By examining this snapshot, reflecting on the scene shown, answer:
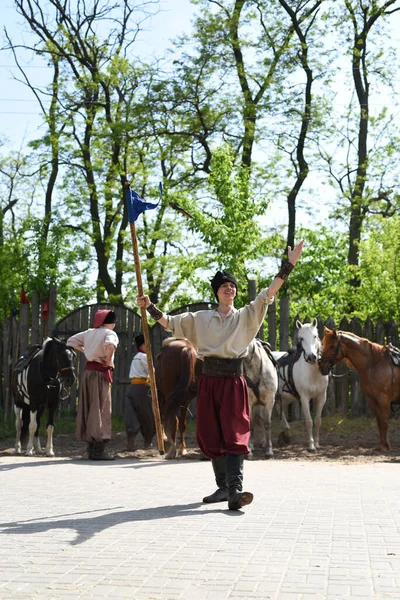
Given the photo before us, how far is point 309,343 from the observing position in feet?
48.6

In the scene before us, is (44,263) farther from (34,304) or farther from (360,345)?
(360,345)

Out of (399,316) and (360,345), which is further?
(399,316)

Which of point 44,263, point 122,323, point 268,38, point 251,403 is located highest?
point 268,38

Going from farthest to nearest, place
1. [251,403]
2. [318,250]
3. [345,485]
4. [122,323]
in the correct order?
1. [318,250]
2. [122,323]
3. [251,403]
4. [345,485]

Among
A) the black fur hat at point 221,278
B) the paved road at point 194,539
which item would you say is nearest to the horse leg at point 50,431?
the paved road at point 194,539

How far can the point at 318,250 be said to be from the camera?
3272 cm

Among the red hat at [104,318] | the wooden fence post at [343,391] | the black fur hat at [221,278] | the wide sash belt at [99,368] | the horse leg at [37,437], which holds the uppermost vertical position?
the red hat at [104,318]

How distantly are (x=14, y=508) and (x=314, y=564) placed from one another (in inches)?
137

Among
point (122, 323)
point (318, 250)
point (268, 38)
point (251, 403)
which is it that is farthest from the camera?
point (318, 250)

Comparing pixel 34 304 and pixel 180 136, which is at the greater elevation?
pixel 180 136

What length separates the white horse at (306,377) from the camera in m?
14.9

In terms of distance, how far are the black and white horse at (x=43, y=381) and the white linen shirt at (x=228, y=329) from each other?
20.0ft

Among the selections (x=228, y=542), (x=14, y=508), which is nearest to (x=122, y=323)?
(x=14, y=508)

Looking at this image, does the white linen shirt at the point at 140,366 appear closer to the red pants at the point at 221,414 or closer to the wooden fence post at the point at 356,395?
the wooden fence post at the point at 356,395
